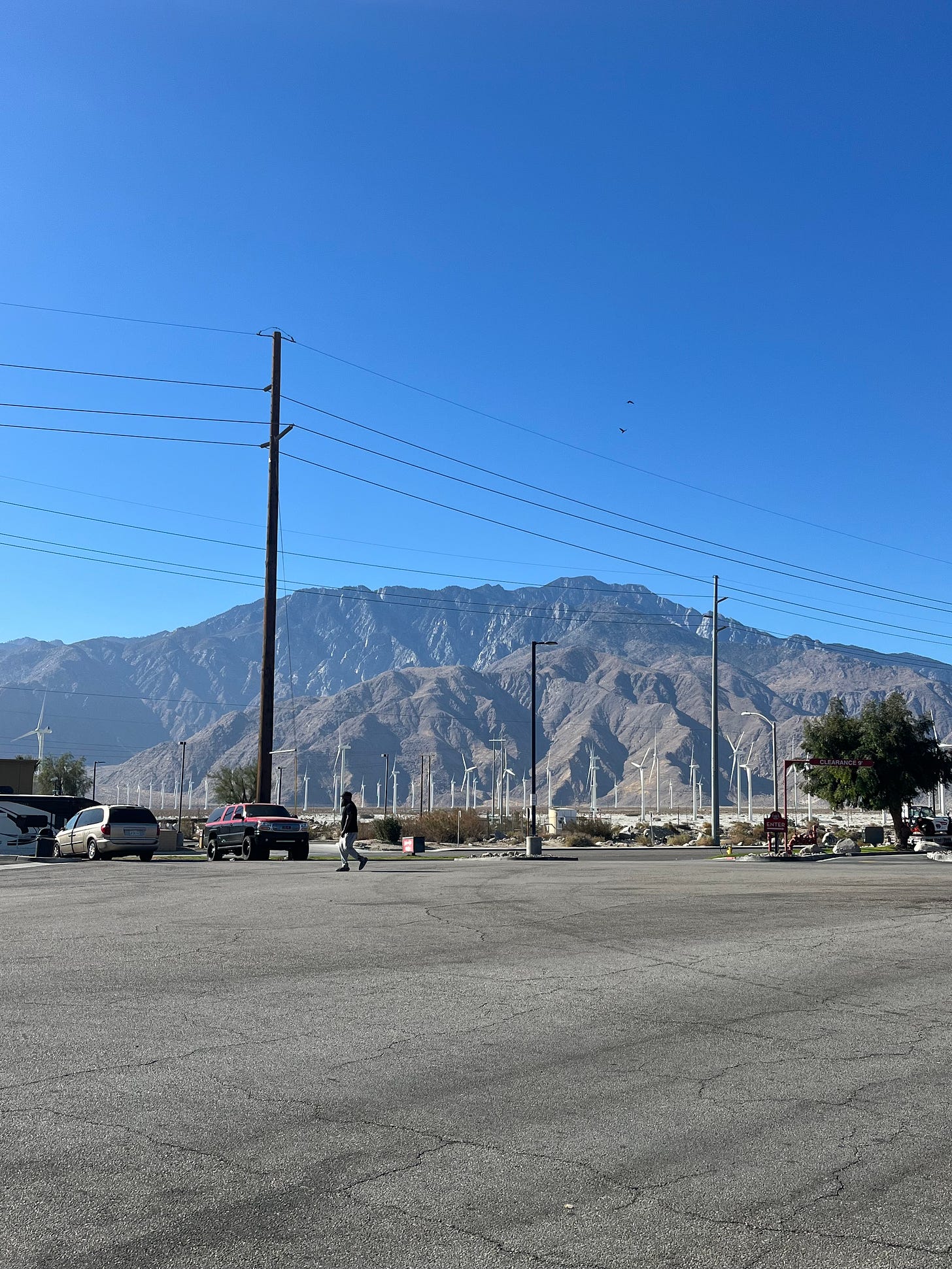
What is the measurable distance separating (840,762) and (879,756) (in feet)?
17.3

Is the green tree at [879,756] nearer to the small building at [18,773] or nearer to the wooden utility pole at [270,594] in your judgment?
the wooden utility pole at [270,594]

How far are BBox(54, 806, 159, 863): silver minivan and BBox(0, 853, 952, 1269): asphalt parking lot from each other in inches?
754

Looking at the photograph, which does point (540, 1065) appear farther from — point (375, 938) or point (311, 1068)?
point (375, 938)

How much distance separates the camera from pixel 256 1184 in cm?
511

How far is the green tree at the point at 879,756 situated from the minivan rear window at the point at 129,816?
37.3 metres

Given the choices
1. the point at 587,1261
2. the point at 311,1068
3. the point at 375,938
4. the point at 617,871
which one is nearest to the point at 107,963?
the point at 375,938

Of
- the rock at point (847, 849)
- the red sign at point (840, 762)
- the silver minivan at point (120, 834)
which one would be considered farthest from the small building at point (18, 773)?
the rock at point (847, 849)

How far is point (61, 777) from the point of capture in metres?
113

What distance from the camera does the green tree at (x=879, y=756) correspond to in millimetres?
58531

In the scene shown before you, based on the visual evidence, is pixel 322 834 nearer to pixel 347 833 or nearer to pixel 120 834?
pixel 120 834

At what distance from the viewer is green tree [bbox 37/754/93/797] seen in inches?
4360

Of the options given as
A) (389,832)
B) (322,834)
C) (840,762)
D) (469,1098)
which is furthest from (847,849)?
(469,1098)

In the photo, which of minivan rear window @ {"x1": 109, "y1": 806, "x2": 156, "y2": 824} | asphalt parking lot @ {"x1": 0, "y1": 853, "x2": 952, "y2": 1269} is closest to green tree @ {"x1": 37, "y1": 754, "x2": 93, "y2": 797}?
minivan rear window @ {"x1": 109, "y1": 806, "x2": 156, "y2": 824}

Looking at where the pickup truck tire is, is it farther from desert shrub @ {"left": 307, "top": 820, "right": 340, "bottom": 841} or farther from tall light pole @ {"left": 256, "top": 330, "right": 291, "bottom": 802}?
desert shrub @ {"left": 307, "top": 820, "right": 340, "bottom": 841}
